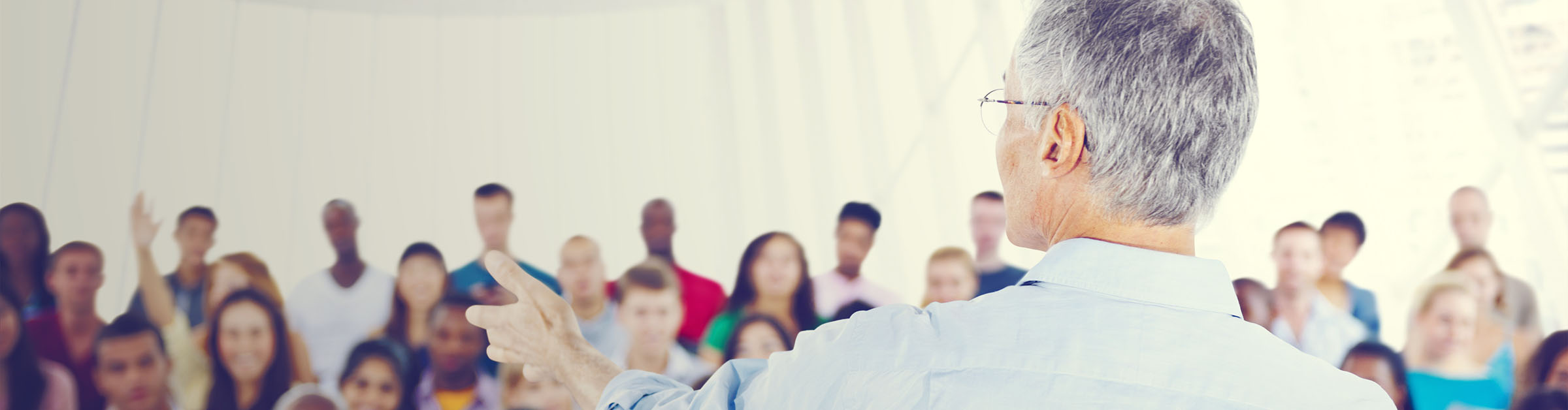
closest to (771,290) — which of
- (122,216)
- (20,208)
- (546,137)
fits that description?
(546,137)

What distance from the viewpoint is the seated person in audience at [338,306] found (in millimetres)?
2363

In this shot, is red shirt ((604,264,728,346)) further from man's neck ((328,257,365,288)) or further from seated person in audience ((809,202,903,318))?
man's neck ((328,257,365,288))

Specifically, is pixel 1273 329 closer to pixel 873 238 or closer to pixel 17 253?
pixel 873 238

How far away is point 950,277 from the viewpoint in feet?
8.68

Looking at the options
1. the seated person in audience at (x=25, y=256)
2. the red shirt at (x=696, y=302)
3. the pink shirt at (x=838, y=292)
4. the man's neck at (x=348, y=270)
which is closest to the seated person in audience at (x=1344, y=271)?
the pink shirt at (x=838, y=292)

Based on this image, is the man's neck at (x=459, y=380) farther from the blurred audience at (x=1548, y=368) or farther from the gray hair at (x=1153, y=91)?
the blurred audience at (x=1548, y=368)

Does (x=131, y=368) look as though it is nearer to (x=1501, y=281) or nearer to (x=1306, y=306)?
(x=1306, y=306)

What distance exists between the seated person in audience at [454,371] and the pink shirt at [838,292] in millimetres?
932

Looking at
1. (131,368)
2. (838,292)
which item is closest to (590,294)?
(838,292)

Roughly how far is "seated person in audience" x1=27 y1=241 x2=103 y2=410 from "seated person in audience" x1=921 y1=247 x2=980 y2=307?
2.24 metres

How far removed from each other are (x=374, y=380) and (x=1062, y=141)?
2199mm

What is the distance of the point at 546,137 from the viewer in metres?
2.83

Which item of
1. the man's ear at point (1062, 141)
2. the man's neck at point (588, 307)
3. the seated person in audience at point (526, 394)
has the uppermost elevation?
the man's ear at point (1062, 141)

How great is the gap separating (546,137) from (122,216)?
1.23 m
